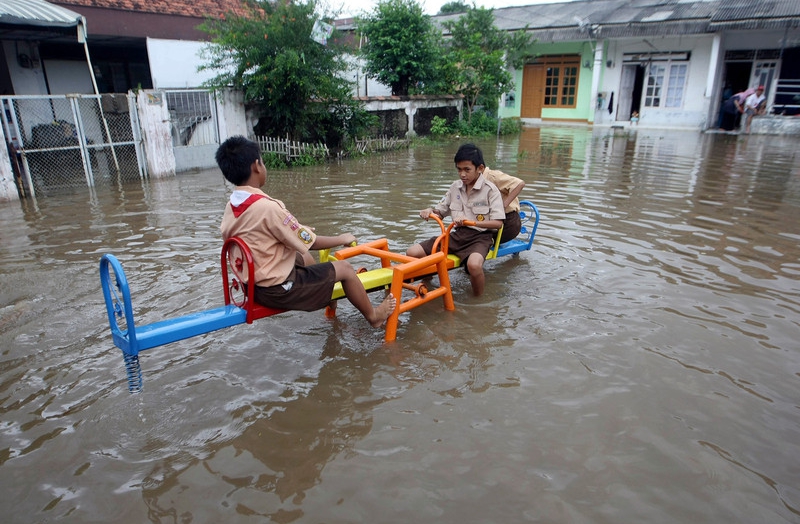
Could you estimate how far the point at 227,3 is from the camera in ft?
56.7

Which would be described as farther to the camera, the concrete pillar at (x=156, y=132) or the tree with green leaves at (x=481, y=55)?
the tree with green leaves at (x=481, y=55)

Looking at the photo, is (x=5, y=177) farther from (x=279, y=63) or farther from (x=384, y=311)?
(x=384, y=311)

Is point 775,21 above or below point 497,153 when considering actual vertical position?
above

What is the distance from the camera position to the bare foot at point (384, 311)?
413 centimetres

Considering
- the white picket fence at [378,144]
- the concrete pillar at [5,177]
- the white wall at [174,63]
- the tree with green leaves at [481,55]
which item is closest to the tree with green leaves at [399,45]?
the tree with green leaves at [481,55]

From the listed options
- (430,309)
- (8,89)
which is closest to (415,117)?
(8,89)

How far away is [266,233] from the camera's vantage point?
133 inches

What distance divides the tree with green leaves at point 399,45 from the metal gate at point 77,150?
8.54 meters

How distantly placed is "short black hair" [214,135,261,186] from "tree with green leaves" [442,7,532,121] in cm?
1702

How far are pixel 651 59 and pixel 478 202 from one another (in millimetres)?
20262

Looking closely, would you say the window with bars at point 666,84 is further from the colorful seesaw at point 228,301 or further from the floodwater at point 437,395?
the colorful seesaw at point 228,301

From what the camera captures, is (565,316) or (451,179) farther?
(451,179)

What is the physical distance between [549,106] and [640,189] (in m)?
16.3

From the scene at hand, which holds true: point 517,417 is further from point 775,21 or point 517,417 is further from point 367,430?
point 775,21
